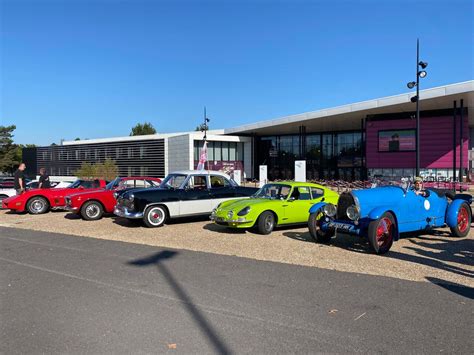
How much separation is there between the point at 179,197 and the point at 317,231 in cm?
481

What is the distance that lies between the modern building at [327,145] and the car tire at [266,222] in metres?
23.9

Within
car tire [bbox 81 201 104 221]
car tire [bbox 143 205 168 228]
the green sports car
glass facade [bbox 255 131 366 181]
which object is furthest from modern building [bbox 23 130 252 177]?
the green sports car

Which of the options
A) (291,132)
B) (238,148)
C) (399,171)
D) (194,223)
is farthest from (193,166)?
(194,223)

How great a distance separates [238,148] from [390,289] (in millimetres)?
48817

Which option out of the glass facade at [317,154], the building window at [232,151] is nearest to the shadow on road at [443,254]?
the glass facade at [317,154]

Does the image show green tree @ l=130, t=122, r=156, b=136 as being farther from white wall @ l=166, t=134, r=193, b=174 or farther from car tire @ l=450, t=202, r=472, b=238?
car tire @ l=450, t=202, r=472, b=238

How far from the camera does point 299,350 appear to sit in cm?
375

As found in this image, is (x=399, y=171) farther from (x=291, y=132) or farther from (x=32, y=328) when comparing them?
(x=32, y=328)

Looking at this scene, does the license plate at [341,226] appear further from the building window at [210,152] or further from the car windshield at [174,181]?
the building window at [210,152]

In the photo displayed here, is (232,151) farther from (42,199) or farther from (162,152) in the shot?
(42,199)

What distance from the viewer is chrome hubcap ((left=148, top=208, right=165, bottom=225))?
40.1ft

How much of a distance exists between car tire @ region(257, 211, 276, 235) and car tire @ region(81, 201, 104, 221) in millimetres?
6345

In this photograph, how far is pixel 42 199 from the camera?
53.4 feet

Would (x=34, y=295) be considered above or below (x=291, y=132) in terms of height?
below
